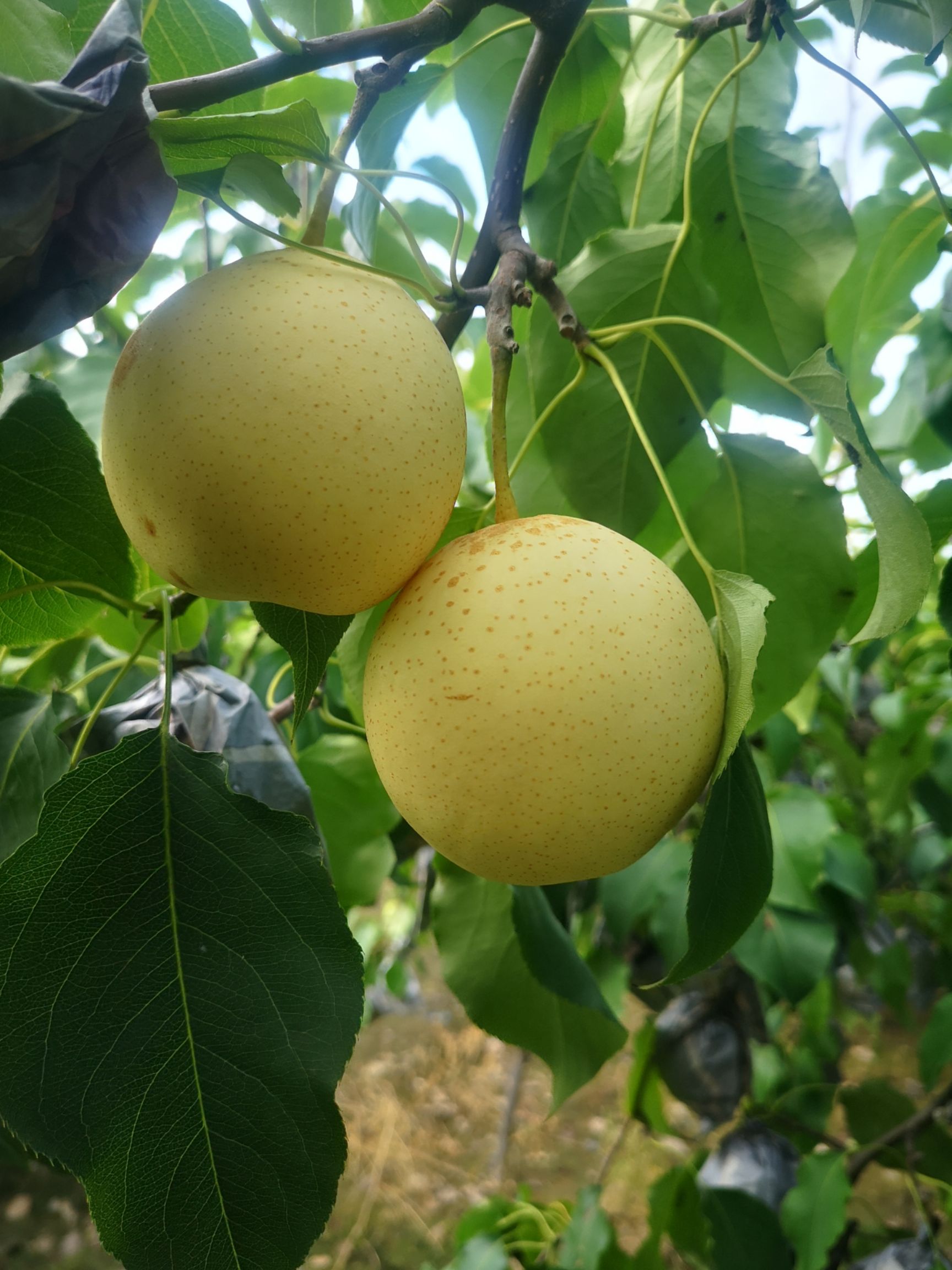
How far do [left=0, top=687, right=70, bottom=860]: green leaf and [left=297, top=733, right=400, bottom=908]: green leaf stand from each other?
0.25 m

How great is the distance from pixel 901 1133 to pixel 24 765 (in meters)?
1.23

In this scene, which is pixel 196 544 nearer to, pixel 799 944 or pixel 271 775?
pixel 271 775

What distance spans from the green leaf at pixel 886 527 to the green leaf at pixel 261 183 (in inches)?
10.8

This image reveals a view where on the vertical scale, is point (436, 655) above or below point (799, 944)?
above

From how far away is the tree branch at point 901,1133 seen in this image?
1.19 metres

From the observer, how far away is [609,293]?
0.67m

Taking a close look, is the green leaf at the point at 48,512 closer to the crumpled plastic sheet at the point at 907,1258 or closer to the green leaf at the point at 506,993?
the green leaf at the point at 506,993

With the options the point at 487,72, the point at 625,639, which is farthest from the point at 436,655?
the point at 487,72

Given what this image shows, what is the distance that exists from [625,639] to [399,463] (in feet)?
0.41

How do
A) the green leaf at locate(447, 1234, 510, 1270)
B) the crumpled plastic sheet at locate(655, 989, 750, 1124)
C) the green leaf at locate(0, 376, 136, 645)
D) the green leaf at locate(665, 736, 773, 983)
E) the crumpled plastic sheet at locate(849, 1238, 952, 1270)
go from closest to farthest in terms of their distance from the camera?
the green leaf at locate(665, 736, 773, 983) < the green leaf at locate(0, 376, 136, 645) < the crumpled plastic sheet at locate(849, 1238, 952, 1270) < the green leaf at locate(447, 1234, 510, 1270) < the crumpled plastic sheet at locate(655, 989, 750, 1124)

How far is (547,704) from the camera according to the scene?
1.24ft

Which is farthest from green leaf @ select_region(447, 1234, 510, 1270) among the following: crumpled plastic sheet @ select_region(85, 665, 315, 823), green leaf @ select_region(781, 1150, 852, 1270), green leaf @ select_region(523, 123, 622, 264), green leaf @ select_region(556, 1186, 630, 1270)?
green leaf @ select_region(523, 123, 622, 264)

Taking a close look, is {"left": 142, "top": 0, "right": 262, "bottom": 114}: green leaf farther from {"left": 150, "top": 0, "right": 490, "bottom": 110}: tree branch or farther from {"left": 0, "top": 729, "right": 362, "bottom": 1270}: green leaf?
{"left": 0, "top": 729, "right": 362, "bottom": 1270}: green leaf

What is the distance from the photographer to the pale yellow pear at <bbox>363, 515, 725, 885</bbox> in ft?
1.26
